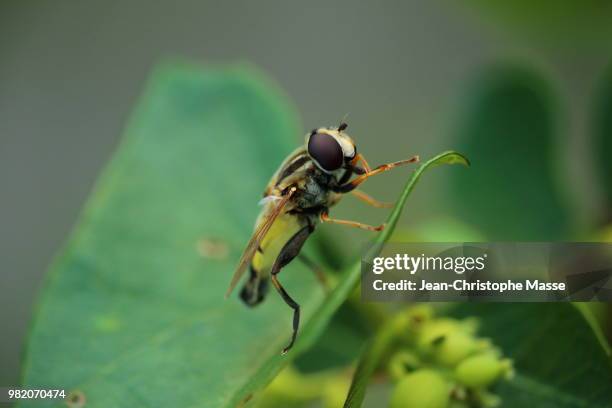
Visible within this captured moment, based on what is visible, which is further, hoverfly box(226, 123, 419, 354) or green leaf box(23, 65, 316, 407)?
hoverfly box(226, 123, 419, 354)

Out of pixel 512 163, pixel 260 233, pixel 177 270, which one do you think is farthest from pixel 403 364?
pixel 512 163

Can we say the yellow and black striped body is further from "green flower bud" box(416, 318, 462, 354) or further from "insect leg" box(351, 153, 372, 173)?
"green flower bud" box(416, 318, 462, 354)

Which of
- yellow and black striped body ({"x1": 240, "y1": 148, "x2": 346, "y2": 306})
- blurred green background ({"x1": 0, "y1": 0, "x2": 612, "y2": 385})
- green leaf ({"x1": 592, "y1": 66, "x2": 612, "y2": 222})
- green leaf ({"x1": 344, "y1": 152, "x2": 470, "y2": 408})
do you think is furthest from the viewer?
blurred green background ({"x1": 0, "y1": 0, "x2": 612, "y2": 385})

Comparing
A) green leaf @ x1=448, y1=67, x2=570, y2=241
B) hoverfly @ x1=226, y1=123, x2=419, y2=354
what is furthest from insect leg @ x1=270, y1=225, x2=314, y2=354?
green leaf @ x1=448, y1=67, x2=570, y2=241

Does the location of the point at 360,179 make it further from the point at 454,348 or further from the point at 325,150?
the point at 454,348

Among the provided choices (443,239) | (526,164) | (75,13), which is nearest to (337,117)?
(75,13)

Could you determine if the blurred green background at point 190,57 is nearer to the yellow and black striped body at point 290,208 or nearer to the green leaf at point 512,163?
the green leaf at point 512,163

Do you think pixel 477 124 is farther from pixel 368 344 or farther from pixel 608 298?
pixel 368 344
